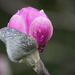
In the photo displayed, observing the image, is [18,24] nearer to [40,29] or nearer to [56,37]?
[40,29]

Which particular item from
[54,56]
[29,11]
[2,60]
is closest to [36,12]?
[29,11]

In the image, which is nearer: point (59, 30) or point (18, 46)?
point (18, 46)

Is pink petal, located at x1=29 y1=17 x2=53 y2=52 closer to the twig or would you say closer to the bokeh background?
the twig

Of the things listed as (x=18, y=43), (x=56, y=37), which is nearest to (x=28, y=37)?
(x=18, y=43)

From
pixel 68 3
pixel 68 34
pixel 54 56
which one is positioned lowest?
pixel 54 56

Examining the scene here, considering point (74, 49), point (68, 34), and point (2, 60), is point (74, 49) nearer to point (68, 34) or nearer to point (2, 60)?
→ point (68, 34)

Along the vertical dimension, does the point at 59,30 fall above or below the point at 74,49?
above

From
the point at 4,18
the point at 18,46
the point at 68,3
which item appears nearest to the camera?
the point at 18,46

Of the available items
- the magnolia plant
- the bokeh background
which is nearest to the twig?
the magnolia plant
